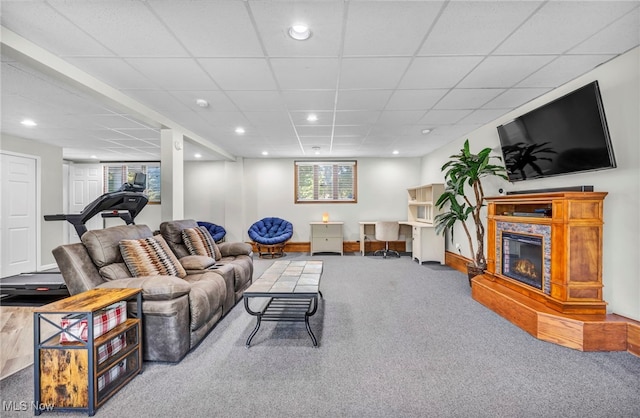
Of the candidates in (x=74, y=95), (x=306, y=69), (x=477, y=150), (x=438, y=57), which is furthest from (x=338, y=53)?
(x=477, y=150)

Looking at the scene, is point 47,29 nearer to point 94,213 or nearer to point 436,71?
point 94,213

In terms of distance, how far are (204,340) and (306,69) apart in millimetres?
2648

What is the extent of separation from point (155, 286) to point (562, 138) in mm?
3944

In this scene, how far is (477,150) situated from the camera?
4.57 metres

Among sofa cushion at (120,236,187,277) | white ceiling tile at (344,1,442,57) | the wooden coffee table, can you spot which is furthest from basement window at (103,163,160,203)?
white ceiling tile at (344,1,442,57)

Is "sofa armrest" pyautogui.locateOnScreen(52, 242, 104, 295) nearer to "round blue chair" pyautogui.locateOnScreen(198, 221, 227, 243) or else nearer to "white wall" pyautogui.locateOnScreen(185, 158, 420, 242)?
"round blue chair" pyautogui.locateOnScreen(198, 221, 227, 243)

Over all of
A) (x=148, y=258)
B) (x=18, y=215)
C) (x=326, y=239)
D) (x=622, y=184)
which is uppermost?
(x=622, y=184)

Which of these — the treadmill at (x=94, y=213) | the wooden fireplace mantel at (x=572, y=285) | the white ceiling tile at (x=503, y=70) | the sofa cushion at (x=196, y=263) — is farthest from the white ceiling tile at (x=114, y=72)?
the wooden fireplace mantel at (x=572, y=285)

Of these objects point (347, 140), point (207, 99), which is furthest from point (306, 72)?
point (347, 140)

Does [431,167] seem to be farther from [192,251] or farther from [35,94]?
[35,94]

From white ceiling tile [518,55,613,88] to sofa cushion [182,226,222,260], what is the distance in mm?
4091

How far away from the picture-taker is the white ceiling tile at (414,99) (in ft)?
10.1

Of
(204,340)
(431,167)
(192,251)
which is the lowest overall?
(204,340)

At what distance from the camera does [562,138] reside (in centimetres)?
271
